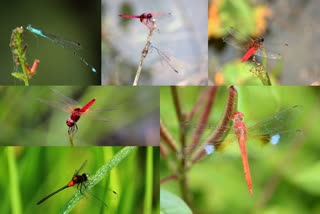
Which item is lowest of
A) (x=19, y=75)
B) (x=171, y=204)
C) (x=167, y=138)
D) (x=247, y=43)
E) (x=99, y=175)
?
(x=171, y=204)

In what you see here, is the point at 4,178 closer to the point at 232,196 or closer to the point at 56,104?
the point at 56,104

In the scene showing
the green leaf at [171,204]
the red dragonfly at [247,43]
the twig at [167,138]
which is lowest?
the green leaf at [171,204]

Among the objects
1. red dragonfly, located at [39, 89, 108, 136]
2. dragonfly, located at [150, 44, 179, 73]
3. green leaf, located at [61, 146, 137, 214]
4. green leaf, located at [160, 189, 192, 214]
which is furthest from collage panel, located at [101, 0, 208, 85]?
green leaf, located at [160, 189, 192, 214]

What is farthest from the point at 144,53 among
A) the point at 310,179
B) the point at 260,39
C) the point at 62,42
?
the point at 310,179

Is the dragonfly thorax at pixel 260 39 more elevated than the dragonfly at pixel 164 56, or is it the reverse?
the dragonfly thorax at pixel 260 39

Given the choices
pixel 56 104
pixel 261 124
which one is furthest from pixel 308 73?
pixel 56 104

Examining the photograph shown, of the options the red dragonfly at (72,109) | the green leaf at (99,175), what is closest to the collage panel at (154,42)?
the red dragonfly at (72,109)

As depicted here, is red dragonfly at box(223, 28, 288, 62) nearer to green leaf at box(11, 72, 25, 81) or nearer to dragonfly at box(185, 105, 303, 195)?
dragonfly at box(185, 105, 303, 195)

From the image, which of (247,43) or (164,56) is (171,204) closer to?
(164,56)

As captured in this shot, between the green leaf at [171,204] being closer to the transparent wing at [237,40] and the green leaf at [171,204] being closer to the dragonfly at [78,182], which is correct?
the dragonfly at [78,182]
